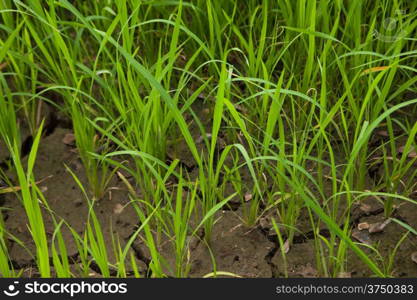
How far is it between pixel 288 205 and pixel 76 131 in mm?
613

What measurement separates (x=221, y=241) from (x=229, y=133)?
32cm

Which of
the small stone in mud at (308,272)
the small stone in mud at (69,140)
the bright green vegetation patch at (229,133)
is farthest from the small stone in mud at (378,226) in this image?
the small stone in mud at (69,140)

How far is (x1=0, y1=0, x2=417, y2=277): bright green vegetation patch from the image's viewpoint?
182 centimetres

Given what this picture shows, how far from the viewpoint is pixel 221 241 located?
1.99 m

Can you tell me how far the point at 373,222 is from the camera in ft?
6.55

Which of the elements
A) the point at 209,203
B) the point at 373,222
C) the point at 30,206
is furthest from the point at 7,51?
the point at 373,222

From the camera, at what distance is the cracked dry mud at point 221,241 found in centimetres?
192

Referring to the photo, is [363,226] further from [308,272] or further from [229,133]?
[229,133]

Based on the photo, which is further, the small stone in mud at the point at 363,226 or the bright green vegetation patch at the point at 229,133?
the small stone in mud at the point at 363,226

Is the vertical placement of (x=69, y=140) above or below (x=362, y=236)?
above

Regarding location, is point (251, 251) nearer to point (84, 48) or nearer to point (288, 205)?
point (288, 205)

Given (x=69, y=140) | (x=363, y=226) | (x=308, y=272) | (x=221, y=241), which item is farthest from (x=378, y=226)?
(x=69, y=140)

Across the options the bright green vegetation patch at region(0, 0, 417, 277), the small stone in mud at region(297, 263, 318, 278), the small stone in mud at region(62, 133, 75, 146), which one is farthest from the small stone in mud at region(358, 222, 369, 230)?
the small stone in mud at region(62, 133, 75, 146)

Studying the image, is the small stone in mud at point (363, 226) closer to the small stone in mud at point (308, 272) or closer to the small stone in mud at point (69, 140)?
the small stone in mud at point (308, 272)
